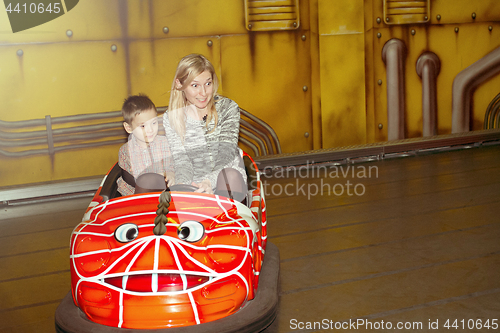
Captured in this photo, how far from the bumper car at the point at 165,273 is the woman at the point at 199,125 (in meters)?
0.32

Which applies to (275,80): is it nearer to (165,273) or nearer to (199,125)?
(199,125)

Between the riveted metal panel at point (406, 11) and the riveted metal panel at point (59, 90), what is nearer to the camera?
the riveted metal panel at point (59, 90)

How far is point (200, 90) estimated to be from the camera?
45.0 inches

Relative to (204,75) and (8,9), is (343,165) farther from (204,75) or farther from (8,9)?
(8,9)

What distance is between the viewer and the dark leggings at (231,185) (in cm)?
98

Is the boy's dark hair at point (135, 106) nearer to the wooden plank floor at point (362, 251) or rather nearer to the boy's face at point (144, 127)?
the boy's face at point (144, 127)

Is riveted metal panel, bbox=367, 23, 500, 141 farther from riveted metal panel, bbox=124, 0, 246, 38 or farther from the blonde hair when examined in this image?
the blonde hair

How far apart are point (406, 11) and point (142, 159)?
1889 millimetres

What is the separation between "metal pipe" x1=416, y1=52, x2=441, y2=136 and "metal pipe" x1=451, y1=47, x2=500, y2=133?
136 millimetres

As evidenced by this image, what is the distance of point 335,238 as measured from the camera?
134 centimetres

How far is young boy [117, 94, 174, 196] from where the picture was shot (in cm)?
115

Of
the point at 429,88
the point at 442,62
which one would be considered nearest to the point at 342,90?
the point at 429,88

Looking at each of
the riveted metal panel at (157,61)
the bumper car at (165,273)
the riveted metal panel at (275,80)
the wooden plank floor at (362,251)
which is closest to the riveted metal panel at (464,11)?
the riveted metal panel at (275,80)

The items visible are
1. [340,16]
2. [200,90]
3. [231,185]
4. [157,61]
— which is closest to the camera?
[231,185]
